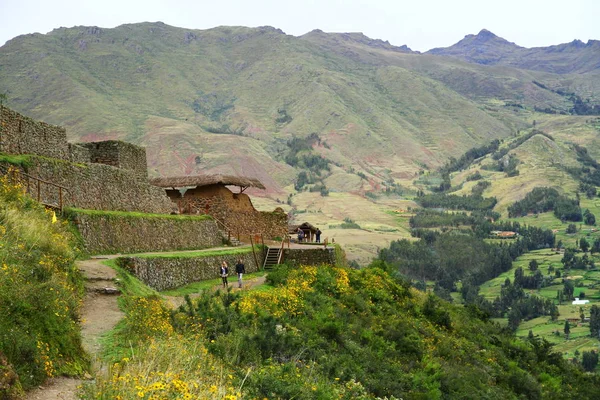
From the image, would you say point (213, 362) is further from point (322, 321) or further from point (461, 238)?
point (461, 238)

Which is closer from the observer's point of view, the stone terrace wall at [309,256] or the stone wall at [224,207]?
the stone terrace wall at [309,256]

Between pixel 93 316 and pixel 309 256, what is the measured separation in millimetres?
19711

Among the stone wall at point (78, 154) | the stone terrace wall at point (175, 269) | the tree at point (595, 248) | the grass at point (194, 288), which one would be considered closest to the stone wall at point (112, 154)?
the stone wall at point (78, 154)

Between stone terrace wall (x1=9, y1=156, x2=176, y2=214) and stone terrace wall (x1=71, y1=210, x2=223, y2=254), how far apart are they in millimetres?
1378

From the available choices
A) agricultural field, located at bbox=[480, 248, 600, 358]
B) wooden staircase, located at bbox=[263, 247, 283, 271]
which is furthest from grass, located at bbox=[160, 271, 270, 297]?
agricultural field, located at bbox=[480, 248, 600, 358]

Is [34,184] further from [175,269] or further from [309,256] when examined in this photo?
[309,256]

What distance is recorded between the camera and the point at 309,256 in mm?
34781

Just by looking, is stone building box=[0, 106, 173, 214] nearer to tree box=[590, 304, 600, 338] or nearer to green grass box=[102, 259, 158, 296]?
green grass box=[102, 259, 158, 296]

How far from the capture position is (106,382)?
31.6 ft

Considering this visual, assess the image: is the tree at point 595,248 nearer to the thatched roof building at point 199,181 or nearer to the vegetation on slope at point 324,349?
the vegetation on slope at point 324,349

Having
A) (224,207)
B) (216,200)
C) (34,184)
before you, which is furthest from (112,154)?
(224,207)

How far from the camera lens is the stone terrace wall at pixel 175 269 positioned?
2238 centimetres

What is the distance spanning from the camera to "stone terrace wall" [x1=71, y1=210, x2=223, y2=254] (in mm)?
23875

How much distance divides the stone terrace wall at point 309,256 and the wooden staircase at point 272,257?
30 centimetres
